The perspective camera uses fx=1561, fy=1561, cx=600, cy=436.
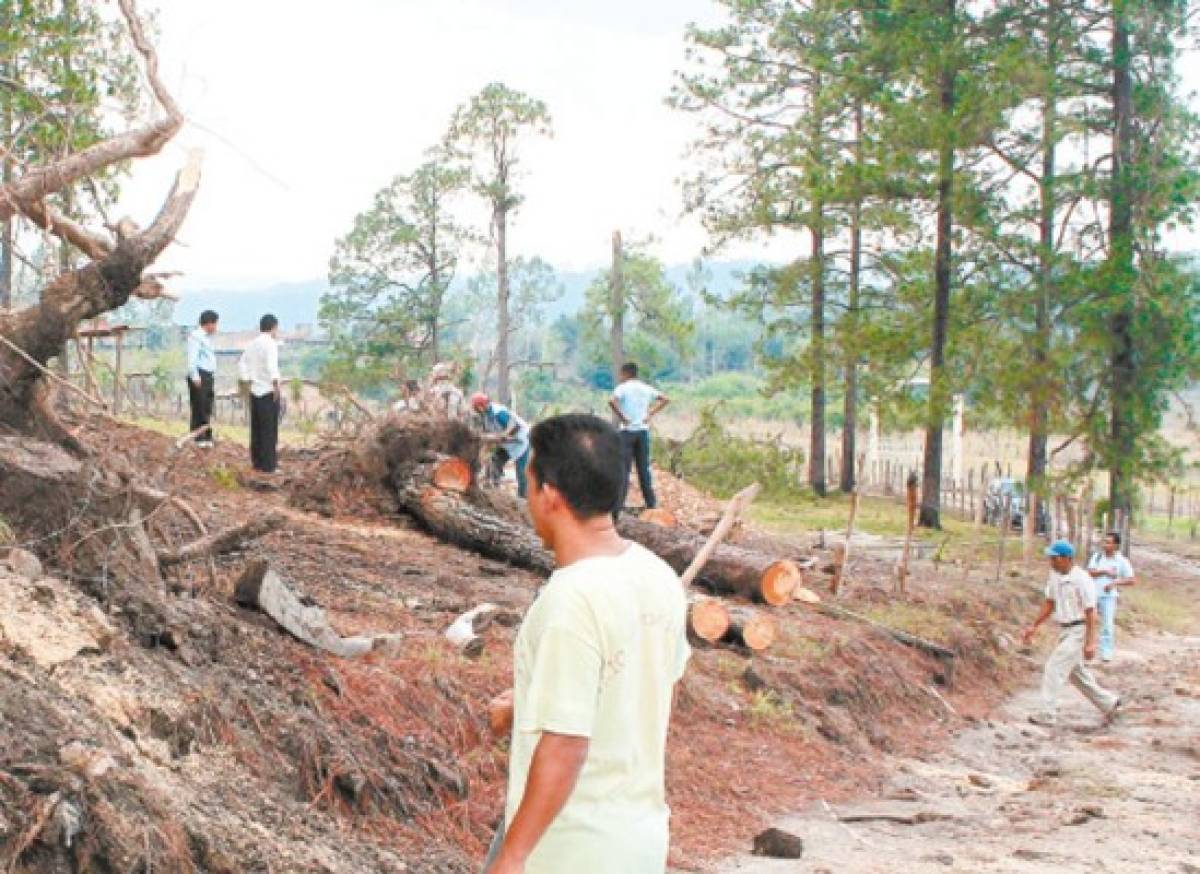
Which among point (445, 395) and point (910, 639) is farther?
point (445, 395)

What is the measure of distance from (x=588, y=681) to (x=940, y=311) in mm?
25257

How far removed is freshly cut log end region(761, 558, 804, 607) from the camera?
46.0 feet

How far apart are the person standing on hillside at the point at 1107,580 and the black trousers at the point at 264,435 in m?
8.45

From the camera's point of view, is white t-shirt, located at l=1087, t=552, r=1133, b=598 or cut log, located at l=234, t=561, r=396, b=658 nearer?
cut log, located at l=234, t=561, r=396, b=658

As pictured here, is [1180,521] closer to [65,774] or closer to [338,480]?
[338,480]

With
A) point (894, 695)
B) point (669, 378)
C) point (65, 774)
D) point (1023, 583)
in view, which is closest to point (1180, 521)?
point (1023, 583)

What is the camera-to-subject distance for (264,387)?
14758 millimetres

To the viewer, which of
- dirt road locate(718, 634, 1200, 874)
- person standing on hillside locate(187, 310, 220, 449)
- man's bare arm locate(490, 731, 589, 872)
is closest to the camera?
man's bare arm locate(490, 731, 589, 872)

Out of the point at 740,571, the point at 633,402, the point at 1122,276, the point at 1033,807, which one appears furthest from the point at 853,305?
the point at 1033,807

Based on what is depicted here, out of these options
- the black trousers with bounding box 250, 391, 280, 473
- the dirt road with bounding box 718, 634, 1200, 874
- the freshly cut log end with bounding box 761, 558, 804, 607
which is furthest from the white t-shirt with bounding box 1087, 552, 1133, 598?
the black trousers with bounding box 250, 391, 280, 473

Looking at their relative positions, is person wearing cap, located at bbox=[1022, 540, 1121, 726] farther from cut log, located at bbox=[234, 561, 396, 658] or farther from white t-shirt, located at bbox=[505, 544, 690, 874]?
white t-shirt, located at bbox=[505, 544, 690, 874]

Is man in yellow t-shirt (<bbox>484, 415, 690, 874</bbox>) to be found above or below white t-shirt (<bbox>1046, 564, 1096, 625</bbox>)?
above

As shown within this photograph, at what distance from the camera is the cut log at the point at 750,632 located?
476 inches

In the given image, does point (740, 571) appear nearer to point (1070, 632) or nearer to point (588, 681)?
point (1070, 632)
